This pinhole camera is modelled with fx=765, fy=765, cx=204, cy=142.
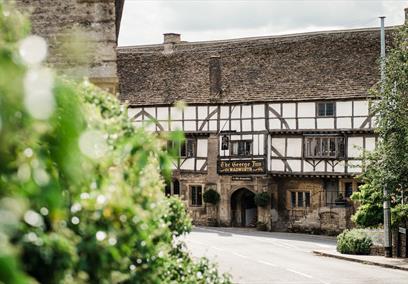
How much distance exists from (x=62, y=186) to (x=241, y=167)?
123 ft

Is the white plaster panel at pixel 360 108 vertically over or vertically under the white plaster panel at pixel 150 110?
under

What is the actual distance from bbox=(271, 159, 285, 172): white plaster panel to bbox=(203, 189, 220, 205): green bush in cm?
376

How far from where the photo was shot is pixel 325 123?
37.6 metres

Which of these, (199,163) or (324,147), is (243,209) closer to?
(199,163)

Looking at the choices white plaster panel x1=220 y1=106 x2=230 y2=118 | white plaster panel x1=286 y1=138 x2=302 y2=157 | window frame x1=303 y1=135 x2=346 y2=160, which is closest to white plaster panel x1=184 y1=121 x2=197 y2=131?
white plaster panel x1=220 y1=106 x2=230 y2=118

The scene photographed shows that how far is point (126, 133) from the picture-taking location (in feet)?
17.0

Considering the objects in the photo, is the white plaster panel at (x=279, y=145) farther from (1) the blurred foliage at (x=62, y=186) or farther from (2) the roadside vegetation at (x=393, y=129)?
(1) the blurred foliage at (x=62, y=186)

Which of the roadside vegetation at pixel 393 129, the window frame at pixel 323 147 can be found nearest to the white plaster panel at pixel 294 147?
the window frame at pixel 323 147

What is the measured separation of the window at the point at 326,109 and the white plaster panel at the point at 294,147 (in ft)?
5.51

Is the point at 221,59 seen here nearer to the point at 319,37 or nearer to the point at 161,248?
the point at 319,37

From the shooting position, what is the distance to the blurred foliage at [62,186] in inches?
82.7

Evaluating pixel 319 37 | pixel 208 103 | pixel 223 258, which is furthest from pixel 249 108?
pixel 223 258

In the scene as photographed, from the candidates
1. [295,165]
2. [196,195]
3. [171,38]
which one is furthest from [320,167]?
[171,38]

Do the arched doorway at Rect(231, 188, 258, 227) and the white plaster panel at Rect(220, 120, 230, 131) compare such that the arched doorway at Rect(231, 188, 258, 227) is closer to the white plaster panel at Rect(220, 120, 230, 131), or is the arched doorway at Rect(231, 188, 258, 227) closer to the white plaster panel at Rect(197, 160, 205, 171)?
the white plaster panel at Rect(197, 160, 205, 171)
